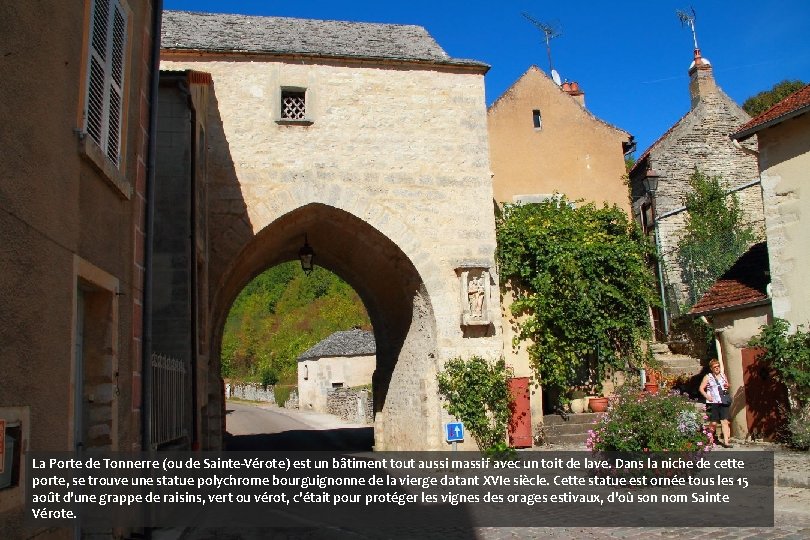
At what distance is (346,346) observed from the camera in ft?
113

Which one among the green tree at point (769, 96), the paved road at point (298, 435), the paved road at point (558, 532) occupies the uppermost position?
the green tree at point (769, 96)

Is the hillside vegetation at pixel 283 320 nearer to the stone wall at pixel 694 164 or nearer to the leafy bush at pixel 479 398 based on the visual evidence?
the stone wall at pixel 694 164

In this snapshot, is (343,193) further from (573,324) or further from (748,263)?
(748,263)

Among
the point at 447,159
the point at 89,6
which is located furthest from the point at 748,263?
the point at 89,6

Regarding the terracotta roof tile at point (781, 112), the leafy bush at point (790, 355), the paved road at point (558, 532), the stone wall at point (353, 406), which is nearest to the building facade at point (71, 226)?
the paved road at point (558, 532)

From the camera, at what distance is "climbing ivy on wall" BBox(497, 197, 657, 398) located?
1227cm

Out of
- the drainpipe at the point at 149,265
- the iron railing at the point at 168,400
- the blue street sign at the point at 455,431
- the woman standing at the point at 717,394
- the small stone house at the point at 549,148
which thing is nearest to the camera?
the drainpipe at the point at 149,265

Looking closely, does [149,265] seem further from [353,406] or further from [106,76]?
[353,406]

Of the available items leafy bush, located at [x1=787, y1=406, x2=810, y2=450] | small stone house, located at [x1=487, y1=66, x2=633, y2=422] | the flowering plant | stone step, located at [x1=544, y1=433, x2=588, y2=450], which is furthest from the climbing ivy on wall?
small stone house, located at [x1=487, y1=66, x2=633, y2=422]

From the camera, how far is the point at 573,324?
12.4 meters

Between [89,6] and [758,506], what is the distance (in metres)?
6.92

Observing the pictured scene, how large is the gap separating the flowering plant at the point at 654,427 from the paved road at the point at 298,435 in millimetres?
8314

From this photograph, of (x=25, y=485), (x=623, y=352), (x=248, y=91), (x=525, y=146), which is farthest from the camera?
(x=525, y=146)

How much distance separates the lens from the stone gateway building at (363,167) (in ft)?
37.8
